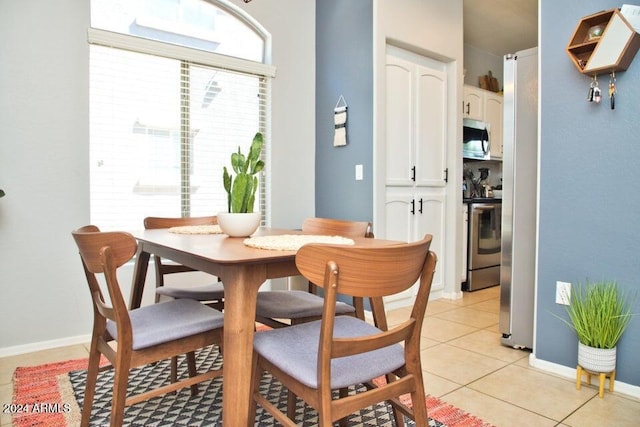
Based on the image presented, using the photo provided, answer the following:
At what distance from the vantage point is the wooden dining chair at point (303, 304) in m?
1.72

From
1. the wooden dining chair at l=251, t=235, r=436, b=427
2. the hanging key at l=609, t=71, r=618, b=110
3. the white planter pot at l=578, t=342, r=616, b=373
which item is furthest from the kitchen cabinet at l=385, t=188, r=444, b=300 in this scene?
the wooden dining chair at l=251, t=235, r=436, b=427

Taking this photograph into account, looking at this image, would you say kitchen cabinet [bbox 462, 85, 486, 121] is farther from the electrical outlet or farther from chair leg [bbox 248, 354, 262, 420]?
chair leg [bbox 248, 354, 262, 420]

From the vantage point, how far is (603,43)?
1928mm

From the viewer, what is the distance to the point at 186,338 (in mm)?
1432

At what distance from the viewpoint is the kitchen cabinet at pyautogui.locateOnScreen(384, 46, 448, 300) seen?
348cm

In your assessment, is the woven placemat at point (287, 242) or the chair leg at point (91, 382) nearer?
the woven placemat at point (287, 242)

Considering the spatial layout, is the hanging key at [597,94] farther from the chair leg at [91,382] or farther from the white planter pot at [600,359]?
the chair leg at [91,382]

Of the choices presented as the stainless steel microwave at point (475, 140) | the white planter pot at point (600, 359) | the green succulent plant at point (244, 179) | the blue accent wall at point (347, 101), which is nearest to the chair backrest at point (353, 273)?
the green succulent plant at point (244, 179)

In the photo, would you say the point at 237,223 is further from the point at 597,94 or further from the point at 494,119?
the point at 494,119

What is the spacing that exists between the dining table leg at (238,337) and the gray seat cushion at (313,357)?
7cm

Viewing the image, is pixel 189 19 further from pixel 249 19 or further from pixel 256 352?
pixel 256 352

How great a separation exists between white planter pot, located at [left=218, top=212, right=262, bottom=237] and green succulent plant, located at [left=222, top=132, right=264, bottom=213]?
4 centimetres

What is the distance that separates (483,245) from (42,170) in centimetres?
389

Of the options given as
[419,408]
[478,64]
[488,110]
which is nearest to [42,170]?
[419,408]
